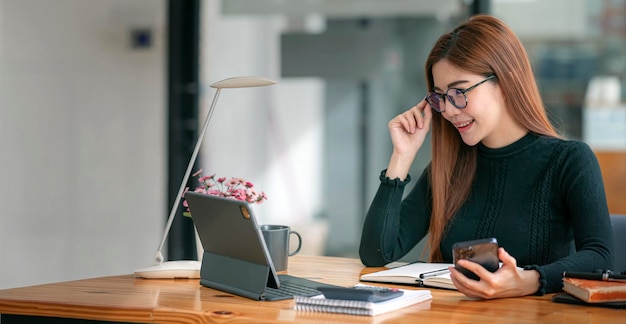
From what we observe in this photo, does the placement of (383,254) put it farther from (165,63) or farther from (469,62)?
(165,63)

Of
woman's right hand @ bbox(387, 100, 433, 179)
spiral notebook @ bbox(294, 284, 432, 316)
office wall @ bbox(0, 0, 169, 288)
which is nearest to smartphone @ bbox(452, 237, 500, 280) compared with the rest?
spiral notebook @ bbox(294, 284, 432, 316)

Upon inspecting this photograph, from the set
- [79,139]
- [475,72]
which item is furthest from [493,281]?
[79,139]

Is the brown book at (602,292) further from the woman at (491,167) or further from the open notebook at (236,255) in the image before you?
the open notebook at (236,255)

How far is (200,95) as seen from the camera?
4836 millimetres

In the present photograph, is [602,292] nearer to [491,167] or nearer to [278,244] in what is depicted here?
[491,167]

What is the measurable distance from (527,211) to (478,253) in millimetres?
527

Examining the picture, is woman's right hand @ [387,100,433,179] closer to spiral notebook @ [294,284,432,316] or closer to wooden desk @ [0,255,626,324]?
wooden desk @ [0,255,626,324]

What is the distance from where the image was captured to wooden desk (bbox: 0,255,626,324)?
5.24ft

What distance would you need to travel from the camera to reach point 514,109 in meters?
2.27

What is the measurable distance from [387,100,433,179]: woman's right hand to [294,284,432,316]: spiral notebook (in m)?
0.71

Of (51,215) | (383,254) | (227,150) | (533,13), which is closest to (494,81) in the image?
(383,254)

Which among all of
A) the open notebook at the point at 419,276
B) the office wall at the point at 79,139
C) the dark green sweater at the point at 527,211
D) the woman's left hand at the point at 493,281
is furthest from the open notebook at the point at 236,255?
the office wall at the point at 79,139

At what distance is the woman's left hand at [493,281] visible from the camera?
1.73 meters

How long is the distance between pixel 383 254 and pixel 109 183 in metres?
2.61
